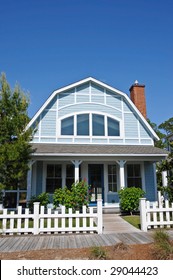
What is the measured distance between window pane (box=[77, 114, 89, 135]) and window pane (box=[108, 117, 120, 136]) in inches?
56.8

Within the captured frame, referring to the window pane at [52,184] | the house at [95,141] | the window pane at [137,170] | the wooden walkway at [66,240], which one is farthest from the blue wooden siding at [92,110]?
the wooden walkway at [66,240]

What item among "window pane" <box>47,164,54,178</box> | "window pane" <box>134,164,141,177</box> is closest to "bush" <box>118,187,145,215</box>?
"window pane" <box>134,164,141,177</box>

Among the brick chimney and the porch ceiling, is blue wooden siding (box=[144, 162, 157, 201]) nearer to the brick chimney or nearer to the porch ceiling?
the porch ceiling

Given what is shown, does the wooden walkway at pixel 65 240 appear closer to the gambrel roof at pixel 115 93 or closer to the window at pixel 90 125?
the window at pixel 90 125

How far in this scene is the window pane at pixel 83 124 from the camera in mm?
13062

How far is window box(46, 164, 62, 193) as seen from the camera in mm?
12273

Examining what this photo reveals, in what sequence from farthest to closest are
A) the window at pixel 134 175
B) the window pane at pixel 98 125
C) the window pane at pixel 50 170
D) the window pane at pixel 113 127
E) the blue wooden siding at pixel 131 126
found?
the blue wooden siding at pixel 131 126
the window pane at pixel 113 127
the window pane at pixel 98 125
the window at pixel 134 175
the window pane at pixel 50 170

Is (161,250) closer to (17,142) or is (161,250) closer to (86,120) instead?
(17,142)

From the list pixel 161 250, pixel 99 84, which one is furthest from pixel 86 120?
pixel 161 250

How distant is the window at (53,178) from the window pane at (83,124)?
99.7 inches

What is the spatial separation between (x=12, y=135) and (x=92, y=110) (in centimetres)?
621

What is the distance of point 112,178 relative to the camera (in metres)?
12.7

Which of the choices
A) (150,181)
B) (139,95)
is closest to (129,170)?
(150,181)
